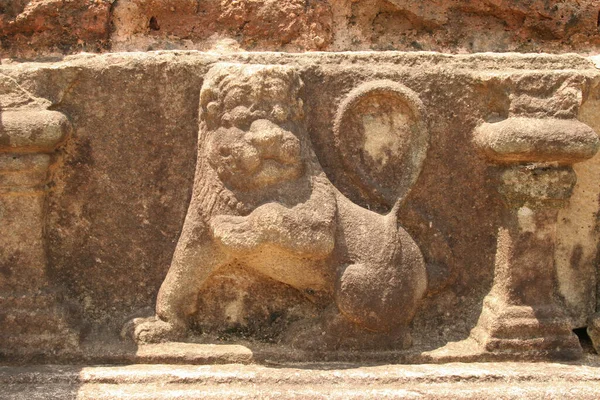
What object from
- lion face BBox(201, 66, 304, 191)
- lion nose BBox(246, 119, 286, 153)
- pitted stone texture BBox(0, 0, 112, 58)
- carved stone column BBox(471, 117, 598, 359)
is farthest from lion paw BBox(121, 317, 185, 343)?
pitted stone texture BBox(0, 0, 112, 58)

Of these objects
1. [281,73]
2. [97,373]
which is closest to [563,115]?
[281,73]

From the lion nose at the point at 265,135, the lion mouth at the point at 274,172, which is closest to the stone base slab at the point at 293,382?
the lion mouth at the point at 274,172

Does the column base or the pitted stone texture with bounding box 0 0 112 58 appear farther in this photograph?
the pitted stone texture with bounding box 0 0 112 58

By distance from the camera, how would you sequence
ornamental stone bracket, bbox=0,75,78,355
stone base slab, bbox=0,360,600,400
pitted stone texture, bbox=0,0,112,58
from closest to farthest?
stone base slab, bbox=0,360,600,400
ornamental stone bracket, bbox=0,75,78,355
pitted stone texture, bbox=0,0,112,58

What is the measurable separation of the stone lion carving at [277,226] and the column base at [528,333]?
1.04ft

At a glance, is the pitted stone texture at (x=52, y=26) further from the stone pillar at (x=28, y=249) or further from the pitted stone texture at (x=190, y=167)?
the stone pillar at (x=28, y=249)

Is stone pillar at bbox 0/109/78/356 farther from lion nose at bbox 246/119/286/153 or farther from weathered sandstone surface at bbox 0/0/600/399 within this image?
lion nose at bbox 246/119/286/153

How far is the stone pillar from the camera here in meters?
2.32

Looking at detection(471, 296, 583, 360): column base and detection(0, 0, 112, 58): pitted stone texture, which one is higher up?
detection(0, 0, 112, 58): pitted stone texture

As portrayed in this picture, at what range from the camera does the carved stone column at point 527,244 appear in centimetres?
242

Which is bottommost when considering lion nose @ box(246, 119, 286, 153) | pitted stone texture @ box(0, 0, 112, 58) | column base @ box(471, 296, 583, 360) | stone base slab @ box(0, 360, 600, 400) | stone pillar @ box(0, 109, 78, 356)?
stone base slab @ box(0, 360, 600, 400)

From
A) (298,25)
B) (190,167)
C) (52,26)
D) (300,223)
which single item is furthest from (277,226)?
(52,26)

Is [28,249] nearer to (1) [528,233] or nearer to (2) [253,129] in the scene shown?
(2) [253,129]

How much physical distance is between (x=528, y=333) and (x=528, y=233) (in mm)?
390
